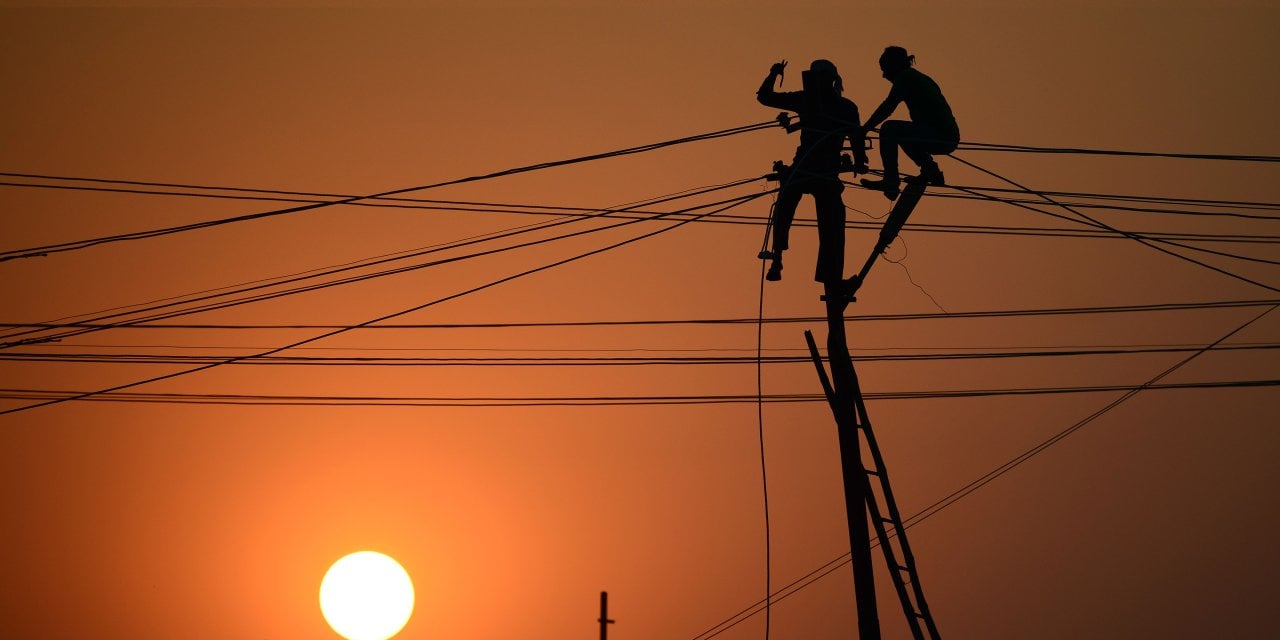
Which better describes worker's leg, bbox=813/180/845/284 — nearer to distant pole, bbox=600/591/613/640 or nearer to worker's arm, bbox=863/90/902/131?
worker's arm, bbox=863/90/902/131

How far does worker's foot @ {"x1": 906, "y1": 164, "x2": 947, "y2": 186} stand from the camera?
12.5m

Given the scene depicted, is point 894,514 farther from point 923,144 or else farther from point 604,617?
point 604,617

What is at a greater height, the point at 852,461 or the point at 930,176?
the point at 930,176

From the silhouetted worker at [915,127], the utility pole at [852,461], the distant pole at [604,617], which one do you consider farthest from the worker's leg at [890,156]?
the distant pole at [604,617]

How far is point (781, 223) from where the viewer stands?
43.7ft

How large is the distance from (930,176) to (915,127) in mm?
658

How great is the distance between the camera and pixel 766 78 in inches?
530

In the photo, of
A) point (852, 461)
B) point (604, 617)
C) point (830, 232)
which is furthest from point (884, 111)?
point (604, 617)

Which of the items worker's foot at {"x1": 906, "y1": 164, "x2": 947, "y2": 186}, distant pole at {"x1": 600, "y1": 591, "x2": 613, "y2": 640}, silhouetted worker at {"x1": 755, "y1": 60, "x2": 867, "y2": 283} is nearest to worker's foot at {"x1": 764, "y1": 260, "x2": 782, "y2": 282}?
silhouetted worker at {"x1": 755, "y1": 60, "x2": 867, "y2": 283}

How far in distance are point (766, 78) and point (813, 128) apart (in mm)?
912

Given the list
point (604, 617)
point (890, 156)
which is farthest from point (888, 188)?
point (604, 617)

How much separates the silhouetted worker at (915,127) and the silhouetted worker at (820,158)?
12.5 inches

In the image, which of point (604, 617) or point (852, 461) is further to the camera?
point (604, 617)

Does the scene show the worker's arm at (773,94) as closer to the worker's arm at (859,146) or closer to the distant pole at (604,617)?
the worker's arm at (859,146)
